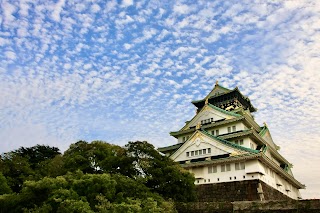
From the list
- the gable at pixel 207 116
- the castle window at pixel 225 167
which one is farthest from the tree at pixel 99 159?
the gable at pixel 207 116

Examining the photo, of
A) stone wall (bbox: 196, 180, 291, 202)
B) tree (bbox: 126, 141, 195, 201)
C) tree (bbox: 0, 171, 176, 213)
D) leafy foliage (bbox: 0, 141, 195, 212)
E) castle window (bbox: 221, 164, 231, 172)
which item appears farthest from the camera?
castle window (bbox: 221, 164, 231, 172)

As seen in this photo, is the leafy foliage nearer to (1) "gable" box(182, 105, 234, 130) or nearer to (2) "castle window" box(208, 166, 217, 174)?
(2) "castle window" box(208, 166, 217, 174)

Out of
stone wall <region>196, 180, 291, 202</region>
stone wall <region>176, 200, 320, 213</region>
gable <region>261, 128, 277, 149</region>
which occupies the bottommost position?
stone wall <region>176, 200, 320, 213</region>

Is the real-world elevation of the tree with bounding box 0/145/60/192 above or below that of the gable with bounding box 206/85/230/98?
below

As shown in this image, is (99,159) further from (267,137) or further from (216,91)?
(216,91)

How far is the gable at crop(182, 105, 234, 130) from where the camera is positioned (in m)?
38.8

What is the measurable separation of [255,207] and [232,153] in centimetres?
1294

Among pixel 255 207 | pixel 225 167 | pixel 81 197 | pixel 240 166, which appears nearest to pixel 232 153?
pixel 240 166

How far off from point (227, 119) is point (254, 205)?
18.9m

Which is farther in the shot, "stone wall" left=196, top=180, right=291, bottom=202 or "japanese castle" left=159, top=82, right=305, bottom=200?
"japanese castle" left=159, top=82, right=305, bottom=200

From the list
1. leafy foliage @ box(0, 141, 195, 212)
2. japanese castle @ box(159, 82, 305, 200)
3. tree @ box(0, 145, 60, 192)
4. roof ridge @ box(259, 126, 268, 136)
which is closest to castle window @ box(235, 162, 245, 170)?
japanese castle @ box(159, 82, 305, 200)

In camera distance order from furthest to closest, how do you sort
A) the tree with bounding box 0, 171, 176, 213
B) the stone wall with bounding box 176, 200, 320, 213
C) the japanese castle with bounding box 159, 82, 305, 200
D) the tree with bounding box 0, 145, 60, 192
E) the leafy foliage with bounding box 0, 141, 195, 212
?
the japanese castle with bounding box 159, 82, 305, 200 < the tree with bounding box 0, 145, 60, 192 < the stone wall with bounding box 176, 200, 320, 213 < the leafy foliage with bounding box 0, 141, 195, 212 < the tree with bounding box 0, 171, 176, 213

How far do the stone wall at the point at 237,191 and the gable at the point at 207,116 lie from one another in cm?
962

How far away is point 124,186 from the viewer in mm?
18578
